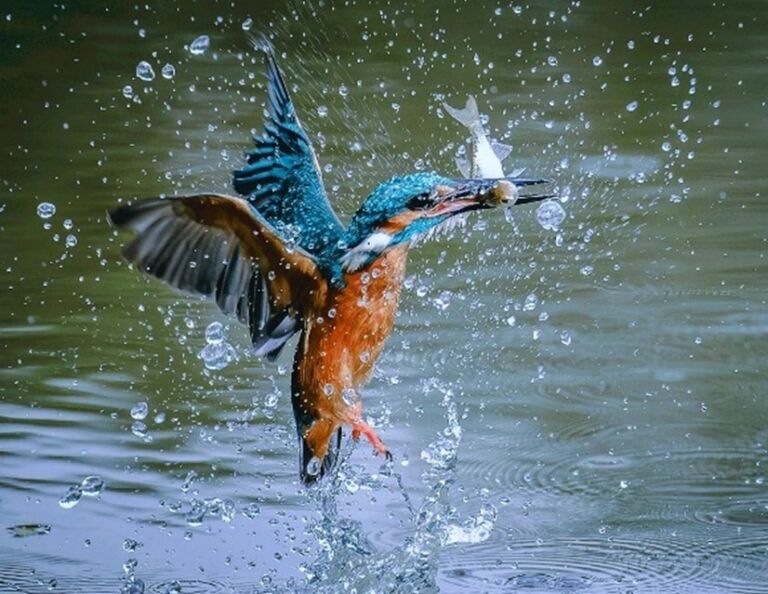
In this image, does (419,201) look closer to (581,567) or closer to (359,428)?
(359,428)

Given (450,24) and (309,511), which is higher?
(450,24)

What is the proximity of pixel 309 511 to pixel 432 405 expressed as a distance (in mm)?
783

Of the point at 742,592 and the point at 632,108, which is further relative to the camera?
the point at 632,108

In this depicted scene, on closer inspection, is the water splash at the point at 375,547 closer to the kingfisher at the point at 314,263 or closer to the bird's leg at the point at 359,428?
the kingfisher at the point at 314,263

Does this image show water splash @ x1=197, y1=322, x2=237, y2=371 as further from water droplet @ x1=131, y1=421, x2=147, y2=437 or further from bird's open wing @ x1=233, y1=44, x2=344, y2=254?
bird's open wing @ x1=233, y1=44, x2=344, y2=254

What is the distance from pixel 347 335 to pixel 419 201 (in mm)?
328

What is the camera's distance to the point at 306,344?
3.11 metres

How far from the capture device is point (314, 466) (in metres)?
3.29

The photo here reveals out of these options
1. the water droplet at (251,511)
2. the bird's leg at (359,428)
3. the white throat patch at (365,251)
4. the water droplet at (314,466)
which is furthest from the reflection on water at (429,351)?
the white throat patch at (365,251)

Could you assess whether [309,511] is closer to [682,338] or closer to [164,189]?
[682,338]

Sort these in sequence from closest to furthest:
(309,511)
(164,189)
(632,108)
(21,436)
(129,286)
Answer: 1. (309,511)
2. (21,436)
3. (129,286)
4. (164,189)
5. (632,108)

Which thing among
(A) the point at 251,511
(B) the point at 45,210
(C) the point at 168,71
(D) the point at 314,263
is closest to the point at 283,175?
(D) the point at 314,263

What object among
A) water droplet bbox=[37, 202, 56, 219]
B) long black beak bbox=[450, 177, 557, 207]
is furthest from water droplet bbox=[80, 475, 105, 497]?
water droplet bbox=[37, 202, 56, 219]

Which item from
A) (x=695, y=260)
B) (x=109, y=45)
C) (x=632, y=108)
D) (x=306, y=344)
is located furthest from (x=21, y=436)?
(x=109, y=45)
